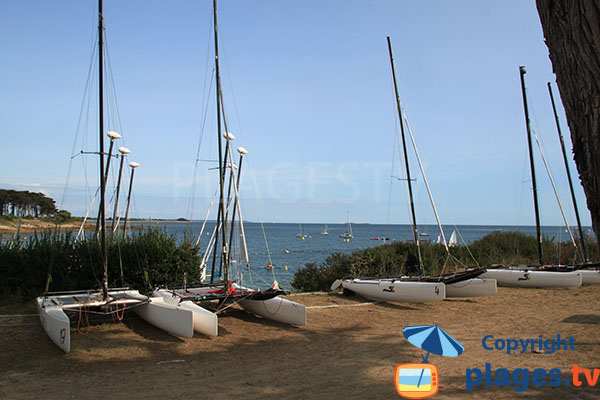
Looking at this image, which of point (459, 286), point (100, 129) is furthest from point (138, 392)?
point (459, 286)

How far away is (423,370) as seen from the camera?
17.1ft

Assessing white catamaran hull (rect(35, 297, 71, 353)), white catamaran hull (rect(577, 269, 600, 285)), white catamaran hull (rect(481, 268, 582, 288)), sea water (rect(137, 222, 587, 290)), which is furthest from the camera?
sea water (rect(137, 222, 587, 290))

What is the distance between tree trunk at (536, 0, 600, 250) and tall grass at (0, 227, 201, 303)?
30.5 ft

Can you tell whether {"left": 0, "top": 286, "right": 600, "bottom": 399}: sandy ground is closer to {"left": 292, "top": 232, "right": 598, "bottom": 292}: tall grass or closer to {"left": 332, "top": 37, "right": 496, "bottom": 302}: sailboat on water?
{"left": 332, "top": 37, "right": 496, "bottom": 302}: sailboat on water

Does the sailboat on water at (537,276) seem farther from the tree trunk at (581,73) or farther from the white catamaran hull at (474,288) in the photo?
the tree trunk at (581,73)

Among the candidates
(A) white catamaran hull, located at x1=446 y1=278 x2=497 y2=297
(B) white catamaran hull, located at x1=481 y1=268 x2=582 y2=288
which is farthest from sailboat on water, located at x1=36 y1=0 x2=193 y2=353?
(B) white catamaran hull, located at x1=481 y1=268 x2=582 y2=288

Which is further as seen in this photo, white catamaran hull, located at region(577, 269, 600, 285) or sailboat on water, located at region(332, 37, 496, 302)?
white catamaran hull, located at region(577, 269, 600, 285)

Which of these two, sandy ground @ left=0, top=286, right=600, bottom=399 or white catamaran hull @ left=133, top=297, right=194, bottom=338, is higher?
white catamaran hull @ left=133, top=297, right=194, bottom=338

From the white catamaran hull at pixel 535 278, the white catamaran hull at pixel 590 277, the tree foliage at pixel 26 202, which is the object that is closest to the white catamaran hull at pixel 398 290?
the white catamaran hull at pixel 535 278

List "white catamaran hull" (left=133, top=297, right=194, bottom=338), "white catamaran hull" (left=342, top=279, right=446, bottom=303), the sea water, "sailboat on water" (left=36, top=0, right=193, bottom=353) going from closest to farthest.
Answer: "sailboat on water" (left=36, top=0, right=193, bottom=353)
"white catamaran hull" (left=133, top=297, right=194, bottom=338)
"white catamaran hull" (left=342, top=279, right=446, bottom=303)
the sea water

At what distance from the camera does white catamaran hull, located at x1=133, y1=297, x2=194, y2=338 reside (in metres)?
7.98

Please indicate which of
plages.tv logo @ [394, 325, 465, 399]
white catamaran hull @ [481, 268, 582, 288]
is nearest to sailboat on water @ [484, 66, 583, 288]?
white catamaran hull @ [481, 268, 582, 288]

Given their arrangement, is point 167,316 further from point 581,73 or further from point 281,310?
point 581,73

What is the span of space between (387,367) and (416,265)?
10.8 m
